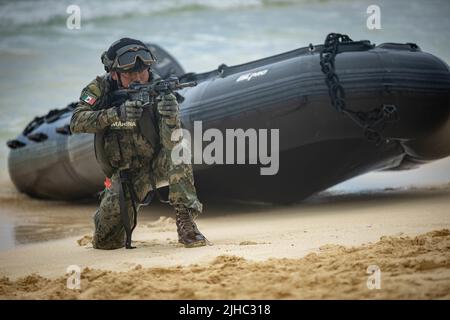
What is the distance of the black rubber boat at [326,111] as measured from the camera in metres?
4.49

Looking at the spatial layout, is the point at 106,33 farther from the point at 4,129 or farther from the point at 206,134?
the point at 206,134

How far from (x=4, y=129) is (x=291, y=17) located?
549 centimetres

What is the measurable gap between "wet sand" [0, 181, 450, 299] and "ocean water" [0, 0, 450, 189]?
2.86 m

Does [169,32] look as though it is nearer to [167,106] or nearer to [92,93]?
[92,93]

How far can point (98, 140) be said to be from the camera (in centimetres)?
396

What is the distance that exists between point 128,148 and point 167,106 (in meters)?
0.33

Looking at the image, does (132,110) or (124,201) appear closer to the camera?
(132,110)

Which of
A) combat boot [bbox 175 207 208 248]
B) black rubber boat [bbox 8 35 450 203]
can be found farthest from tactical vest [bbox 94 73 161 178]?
black rubber boat [bbox 8 35 450 203]

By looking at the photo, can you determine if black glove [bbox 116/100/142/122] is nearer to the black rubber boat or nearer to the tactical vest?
the tactical vest

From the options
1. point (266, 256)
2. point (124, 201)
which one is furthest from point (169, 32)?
point (266, 256)

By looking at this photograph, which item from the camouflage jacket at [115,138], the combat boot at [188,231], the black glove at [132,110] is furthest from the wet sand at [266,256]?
the black glove at [132,110]

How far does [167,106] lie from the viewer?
12.4ft

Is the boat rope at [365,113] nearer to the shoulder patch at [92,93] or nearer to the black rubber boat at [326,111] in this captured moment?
the black rubber boat at [326,111]
